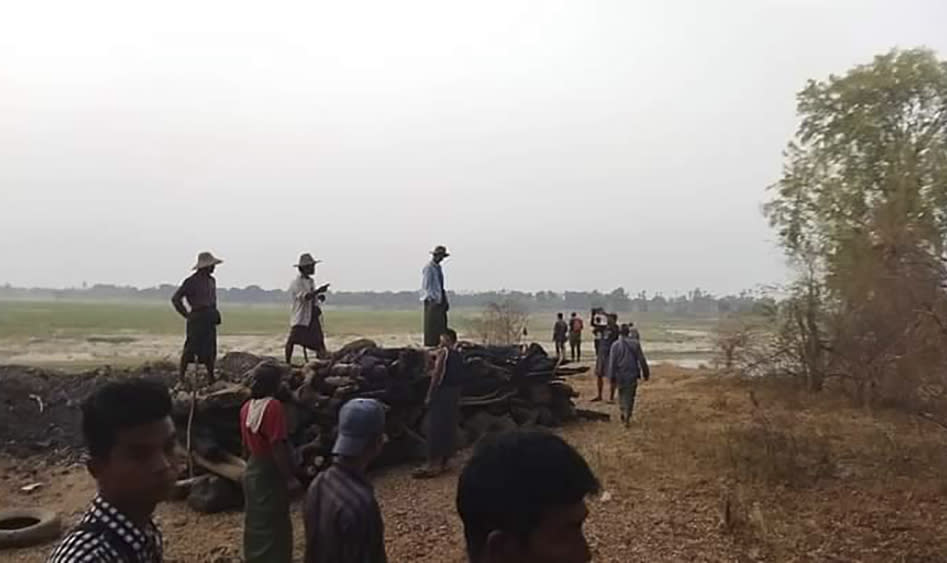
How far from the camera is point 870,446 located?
12.0m

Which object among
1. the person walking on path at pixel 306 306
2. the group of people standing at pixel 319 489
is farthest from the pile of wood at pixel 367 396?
the group of people standing at pixel 319 489

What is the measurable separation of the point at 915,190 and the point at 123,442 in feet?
59.4

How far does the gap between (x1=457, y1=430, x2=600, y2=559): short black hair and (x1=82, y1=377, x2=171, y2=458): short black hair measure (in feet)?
3.48

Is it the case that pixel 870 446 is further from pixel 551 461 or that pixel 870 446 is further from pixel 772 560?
pixel 551 461

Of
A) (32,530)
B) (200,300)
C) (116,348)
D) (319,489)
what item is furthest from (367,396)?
(116,348)

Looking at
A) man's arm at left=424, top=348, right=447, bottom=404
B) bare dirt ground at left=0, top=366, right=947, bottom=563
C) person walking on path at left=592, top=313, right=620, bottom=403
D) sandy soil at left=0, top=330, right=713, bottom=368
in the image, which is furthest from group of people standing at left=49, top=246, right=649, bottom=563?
sandy soil at left=0, top=330, right=713, bottom=368

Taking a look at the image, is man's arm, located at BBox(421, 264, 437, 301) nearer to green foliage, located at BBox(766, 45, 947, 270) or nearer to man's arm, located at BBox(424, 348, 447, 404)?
man's arm, located at BBox(424, 348, 447, 404)

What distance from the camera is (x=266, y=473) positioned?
5.74 m

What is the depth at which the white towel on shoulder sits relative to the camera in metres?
5.62

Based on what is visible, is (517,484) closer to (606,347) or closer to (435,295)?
(435,295)

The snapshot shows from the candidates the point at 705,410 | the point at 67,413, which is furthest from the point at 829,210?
the point at 67,413

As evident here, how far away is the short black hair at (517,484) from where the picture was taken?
1.76m

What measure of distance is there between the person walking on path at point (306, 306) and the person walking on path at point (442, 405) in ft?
5.82

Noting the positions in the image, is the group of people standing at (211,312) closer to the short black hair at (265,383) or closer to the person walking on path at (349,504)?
the short black hair at (265,383)
